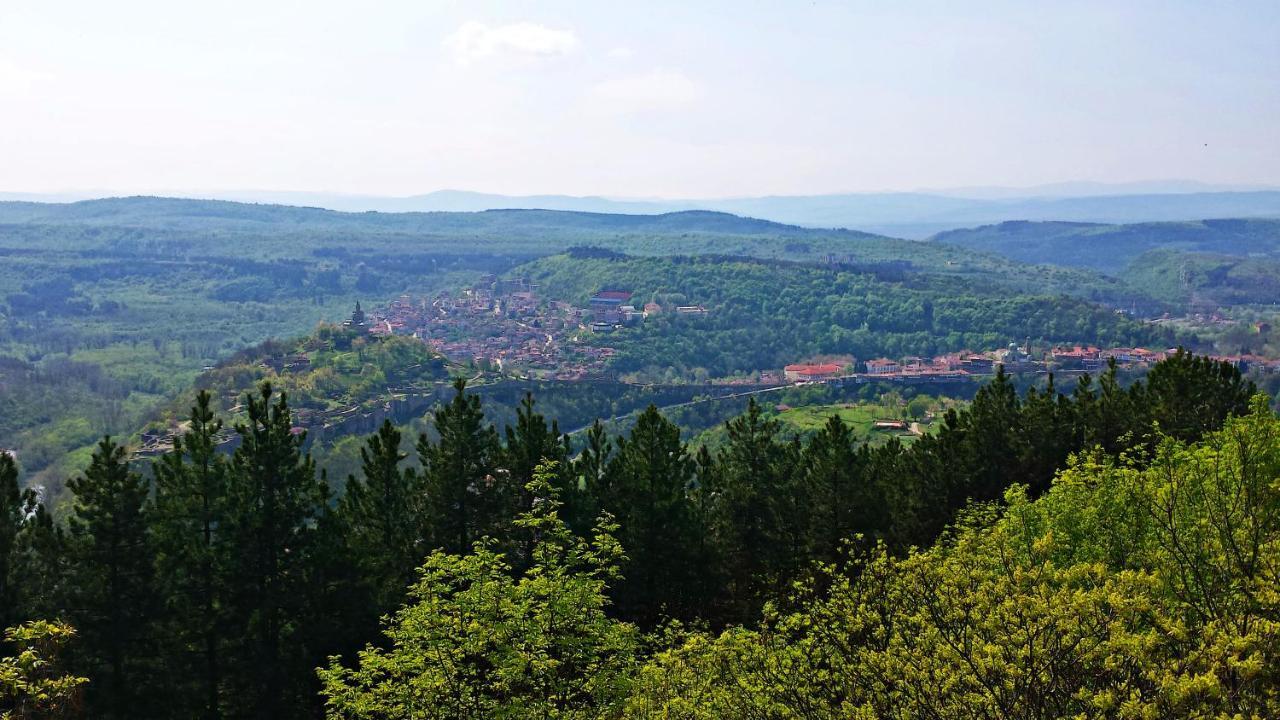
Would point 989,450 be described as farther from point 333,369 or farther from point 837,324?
point 837,324

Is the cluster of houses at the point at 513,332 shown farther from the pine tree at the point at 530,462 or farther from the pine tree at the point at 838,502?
the pine tree at the point at 838,502

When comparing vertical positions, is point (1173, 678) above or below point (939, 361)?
above

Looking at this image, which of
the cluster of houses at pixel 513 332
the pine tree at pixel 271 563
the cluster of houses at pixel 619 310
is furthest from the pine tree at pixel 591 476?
the cluster of houses at pixel 619 310

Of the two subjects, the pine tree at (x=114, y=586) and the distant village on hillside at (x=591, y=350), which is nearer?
the pine tree at (x=114, y=586)

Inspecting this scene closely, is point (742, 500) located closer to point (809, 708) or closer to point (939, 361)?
point (809, 708)

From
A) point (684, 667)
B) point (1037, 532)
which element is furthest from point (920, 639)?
point (1037, 532)

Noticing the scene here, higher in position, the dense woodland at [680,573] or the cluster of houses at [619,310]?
the dense woodland at [680,573]

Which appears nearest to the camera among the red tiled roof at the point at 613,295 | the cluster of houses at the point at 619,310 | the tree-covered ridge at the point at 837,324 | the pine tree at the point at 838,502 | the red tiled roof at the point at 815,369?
the pine tree at the point at 838,502
